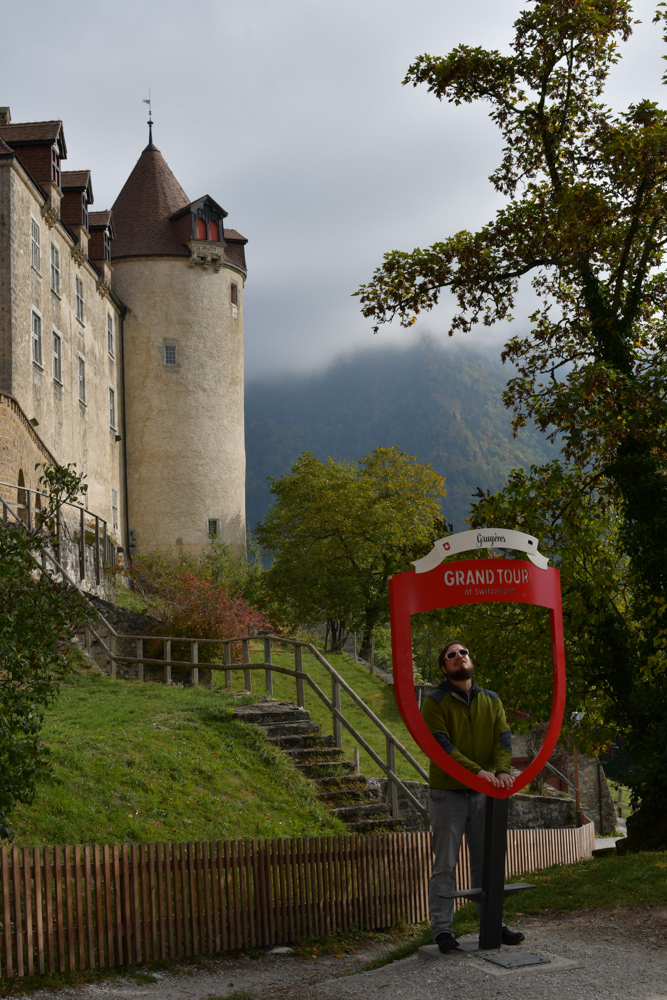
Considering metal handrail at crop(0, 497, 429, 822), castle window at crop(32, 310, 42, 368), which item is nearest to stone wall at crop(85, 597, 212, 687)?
metal handrail at crop(0, 497, 429, 822)

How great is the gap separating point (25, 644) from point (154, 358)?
37.3 meters

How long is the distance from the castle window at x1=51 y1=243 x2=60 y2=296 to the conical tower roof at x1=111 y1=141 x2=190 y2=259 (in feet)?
35.9

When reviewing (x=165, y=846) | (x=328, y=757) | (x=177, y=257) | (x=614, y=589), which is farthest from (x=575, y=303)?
(x=177, y=257)

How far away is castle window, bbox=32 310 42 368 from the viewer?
3155cm

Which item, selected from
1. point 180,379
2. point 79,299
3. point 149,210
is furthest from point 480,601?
point 149,210

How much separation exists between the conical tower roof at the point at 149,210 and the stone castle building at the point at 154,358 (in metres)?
0.06

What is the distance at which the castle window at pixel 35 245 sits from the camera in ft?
103

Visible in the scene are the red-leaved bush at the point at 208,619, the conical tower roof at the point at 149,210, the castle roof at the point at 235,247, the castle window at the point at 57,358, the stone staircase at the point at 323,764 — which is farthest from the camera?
the castle roof at the point at 235,247

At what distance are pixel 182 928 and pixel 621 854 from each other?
6.22 m

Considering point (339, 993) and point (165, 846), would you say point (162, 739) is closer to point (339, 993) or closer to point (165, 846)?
point (165, 846)

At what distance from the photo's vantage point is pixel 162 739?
49.8 feet

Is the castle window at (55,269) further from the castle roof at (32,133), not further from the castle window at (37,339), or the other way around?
the castle roof at (32,133)

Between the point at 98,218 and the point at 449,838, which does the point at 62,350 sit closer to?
the point at 98,218

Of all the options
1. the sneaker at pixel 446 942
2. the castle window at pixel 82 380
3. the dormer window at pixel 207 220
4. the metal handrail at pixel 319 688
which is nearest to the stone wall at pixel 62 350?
the castle window at pixel 82 380
